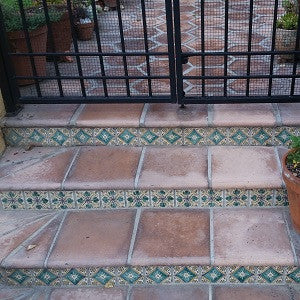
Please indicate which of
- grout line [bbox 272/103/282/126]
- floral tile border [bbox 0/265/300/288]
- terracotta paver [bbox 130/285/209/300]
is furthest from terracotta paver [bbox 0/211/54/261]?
grout line [bbox 272/103/282/126]

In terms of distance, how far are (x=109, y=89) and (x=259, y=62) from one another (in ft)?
3.87

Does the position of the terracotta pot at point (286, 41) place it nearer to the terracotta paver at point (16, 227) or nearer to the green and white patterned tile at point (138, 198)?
the green and white patterned tile at point (138, 198)

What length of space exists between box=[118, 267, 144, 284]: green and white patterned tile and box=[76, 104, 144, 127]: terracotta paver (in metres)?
0.93

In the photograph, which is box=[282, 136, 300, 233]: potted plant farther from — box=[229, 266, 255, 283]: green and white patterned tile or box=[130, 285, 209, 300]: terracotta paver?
box=[130, 285, 209, 300]: terracotta paver

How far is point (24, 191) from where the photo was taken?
3.00 metres

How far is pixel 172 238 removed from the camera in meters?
2.74

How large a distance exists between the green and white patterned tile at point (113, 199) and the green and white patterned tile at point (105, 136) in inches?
17.1

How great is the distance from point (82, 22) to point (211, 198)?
2.29 meters

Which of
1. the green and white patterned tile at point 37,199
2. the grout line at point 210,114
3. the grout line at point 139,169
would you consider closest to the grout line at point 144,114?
the grout line at point 139,169

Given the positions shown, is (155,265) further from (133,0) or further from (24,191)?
(133,0)

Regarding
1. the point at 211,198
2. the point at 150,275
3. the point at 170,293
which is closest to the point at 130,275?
the point at 150,275

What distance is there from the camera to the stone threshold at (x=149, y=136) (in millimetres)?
3125

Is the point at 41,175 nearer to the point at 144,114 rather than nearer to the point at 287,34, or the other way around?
the point at 144,114

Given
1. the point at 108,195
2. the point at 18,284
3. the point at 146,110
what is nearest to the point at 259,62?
the point at 146,110
